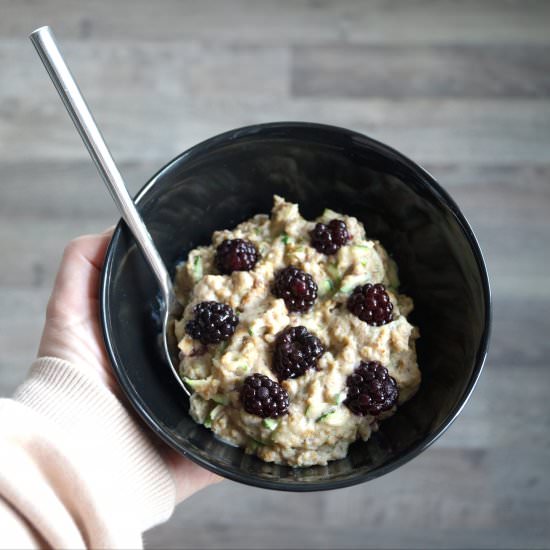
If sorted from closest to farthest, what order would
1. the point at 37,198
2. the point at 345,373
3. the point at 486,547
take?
1. the point at 345,373
2. the point at 486,547
3. the point at 37,198

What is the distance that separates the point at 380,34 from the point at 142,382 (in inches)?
75.0

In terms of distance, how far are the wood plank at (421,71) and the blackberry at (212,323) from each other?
1.49m

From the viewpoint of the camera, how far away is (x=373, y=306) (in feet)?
4.85

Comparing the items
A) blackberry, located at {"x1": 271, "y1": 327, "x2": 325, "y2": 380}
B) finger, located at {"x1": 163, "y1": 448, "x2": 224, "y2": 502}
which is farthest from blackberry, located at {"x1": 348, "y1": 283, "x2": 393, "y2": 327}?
finger, located at {"x1": 163, "y1": 448, "x2": 224, "y2": 502}

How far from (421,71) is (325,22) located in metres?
0.44

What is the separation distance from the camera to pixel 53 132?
274 centimetres

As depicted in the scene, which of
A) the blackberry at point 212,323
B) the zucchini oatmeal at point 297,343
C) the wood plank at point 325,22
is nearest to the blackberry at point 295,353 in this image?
the zucchini oatmeal at point 297,343

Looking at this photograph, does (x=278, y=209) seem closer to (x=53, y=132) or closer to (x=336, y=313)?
(x=336, y=313)

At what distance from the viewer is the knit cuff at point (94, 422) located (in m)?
1.54

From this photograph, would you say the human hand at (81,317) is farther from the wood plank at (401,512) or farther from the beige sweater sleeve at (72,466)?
the wood plank at (401,512)

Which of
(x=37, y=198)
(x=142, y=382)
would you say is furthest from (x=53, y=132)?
(x=142, y=382)

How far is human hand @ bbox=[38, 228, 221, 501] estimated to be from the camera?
5.23 ft

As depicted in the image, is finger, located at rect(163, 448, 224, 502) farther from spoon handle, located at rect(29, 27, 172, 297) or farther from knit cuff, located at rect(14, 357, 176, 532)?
spoon handle, located at rect(29, 27, 172, 297)

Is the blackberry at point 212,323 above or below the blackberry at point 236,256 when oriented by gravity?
below
